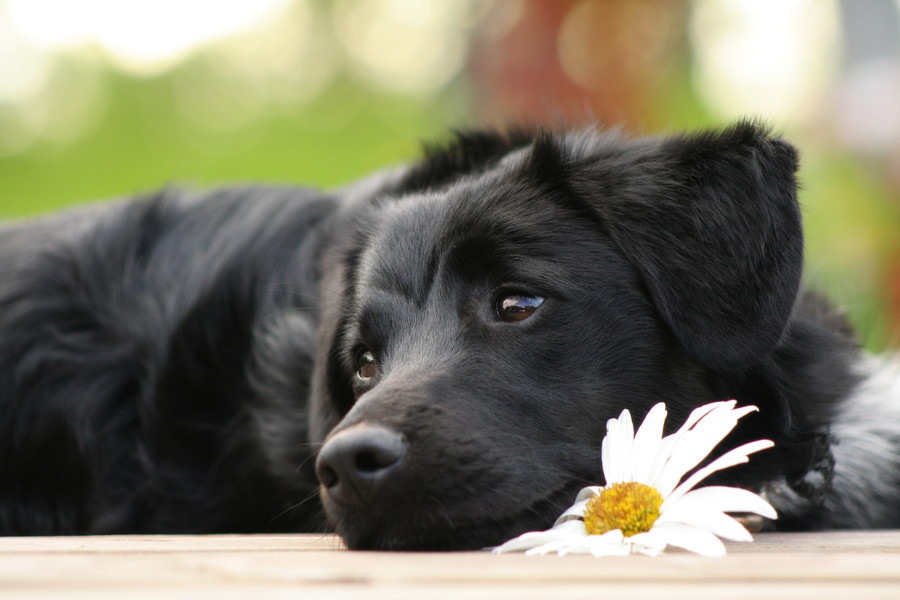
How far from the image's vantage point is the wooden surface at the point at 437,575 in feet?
4.03

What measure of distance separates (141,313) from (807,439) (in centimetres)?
212

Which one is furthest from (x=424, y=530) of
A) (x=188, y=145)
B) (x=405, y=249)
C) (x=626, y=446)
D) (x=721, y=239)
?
(x=188, y=145)

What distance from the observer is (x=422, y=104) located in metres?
14.6

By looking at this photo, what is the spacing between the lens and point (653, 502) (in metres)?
1.78

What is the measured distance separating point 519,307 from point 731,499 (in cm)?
70

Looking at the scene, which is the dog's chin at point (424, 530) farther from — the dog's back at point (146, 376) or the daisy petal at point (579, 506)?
the dog's back at point (146, 376)

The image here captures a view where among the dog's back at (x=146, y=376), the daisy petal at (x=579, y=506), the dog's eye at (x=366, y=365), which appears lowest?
the dog's back at (x=146, y=376)

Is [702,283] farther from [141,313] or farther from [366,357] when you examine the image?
[141,313]

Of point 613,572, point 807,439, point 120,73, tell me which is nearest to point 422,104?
point 120,73

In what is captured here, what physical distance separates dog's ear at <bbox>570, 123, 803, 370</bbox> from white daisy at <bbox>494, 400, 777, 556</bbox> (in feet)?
1.09

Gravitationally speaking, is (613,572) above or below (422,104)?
above

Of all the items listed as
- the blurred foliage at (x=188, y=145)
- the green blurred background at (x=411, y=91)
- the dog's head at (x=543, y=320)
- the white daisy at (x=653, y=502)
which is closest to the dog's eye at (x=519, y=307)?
the dog's head at (x=543, y=320)

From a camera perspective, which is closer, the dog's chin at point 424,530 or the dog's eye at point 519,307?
the dog's chin at point 424,530

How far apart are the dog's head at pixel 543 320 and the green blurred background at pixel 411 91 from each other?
6023mm
